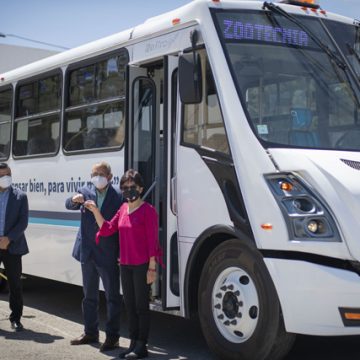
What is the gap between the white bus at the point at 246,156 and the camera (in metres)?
5.11

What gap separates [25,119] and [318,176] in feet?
17.4

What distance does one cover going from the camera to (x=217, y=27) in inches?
235

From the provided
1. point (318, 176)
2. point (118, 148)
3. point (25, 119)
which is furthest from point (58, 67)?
point (318, 176)

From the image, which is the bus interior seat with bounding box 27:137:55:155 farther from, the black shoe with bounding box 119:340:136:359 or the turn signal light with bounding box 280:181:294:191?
the turn signal light with bounding box 280:181:294:191

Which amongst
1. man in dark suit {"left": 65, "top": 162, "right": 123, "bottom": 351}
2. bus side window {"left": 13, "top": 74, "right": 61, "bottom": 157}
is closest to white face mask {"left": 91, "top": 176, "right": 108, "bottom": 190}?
man in dark suit {"left": 65, "top": 162, "right": 123, "bottom": 351}

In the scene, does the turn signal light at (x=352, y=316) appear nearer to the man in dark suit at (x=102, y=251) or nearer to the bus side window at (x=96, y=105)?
the man in dark suit at (x=102, y=251)

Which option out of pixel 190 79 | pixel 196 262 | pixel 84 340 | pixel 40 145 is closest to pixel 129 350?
pixel 84 340

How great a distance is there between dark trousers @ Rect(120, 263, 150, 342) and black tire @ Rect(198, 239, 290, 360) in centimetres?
50

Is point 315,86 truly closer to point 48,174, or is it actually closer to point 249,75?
point 249,75

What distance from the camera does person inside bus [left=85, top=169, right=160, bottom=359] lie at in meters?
6.09

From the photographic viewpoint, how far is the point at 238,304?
5.69 m

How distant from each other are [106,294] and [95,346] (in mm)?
563

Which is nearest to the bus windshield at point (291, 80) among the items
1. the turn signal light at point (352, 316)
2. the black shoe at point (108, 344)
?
the turn signal light at point (352, 316)

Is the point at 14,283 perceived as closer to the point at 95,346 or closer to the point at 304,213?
the point at 95,346
